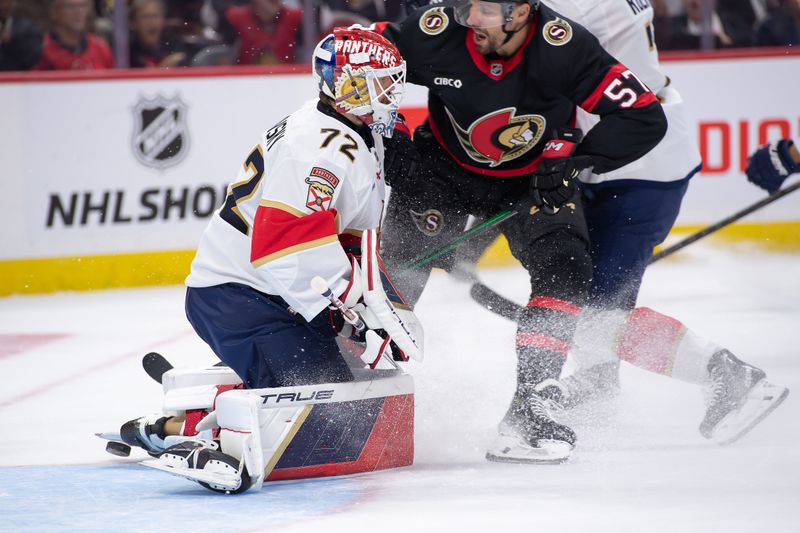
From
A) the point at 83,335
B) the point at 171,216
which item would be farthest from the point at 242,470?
the point at 171,216

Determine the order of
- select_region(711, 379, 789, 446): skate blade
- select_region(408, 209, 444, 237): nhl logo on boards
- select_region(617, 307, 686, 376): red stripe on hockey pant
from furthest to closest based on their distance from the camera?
select_region(408, 209, 444, 237): nhl logo on boards < select_region(617, 307, 686, 376): red stripe on hockey pant < select_region(711, 379, 789, 446): skate blade

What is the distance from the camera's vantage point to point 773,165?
3.80m

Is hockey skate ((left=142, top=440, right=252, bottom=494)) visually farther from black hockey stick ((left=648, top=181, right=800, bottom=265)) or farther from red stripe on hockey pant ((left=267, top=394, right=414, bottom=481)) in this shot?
black hockey stick ((left=648, top=181, right=800, bottom=265))

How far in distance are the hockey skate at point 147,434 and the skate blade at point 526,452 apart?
800 mm

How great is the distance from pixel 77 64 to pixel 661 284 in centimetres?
277

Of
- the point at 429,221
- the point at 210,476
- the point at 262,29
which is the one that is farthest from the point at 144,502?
the point at 262,29

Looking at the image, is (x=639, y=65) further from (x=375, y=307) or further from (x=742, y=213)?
(x=375, y=307)

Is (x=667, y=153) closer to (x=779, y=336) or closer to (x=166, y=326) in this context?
(x=779, y=336)

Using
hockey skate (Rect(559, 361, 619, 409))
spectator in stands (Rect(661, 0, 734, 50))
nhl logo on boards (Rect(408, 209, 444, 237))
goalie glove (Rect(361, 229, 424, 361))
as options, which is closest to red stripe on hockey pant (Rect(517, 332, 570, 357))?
goalie glove (Rect(361, 229, 424, 361))

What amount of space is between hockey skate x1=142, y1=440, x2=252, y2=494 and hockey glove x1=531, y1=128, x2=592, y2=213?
1019 millimetres

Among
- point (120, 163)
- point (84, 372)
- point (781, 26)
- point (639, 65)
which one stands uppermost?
point (639, 65)

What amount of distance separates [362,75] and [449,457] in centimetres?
93

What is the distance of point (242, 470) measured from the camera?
2.78 metres

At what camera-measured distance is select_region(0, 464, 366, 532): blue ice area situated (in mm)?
2590
